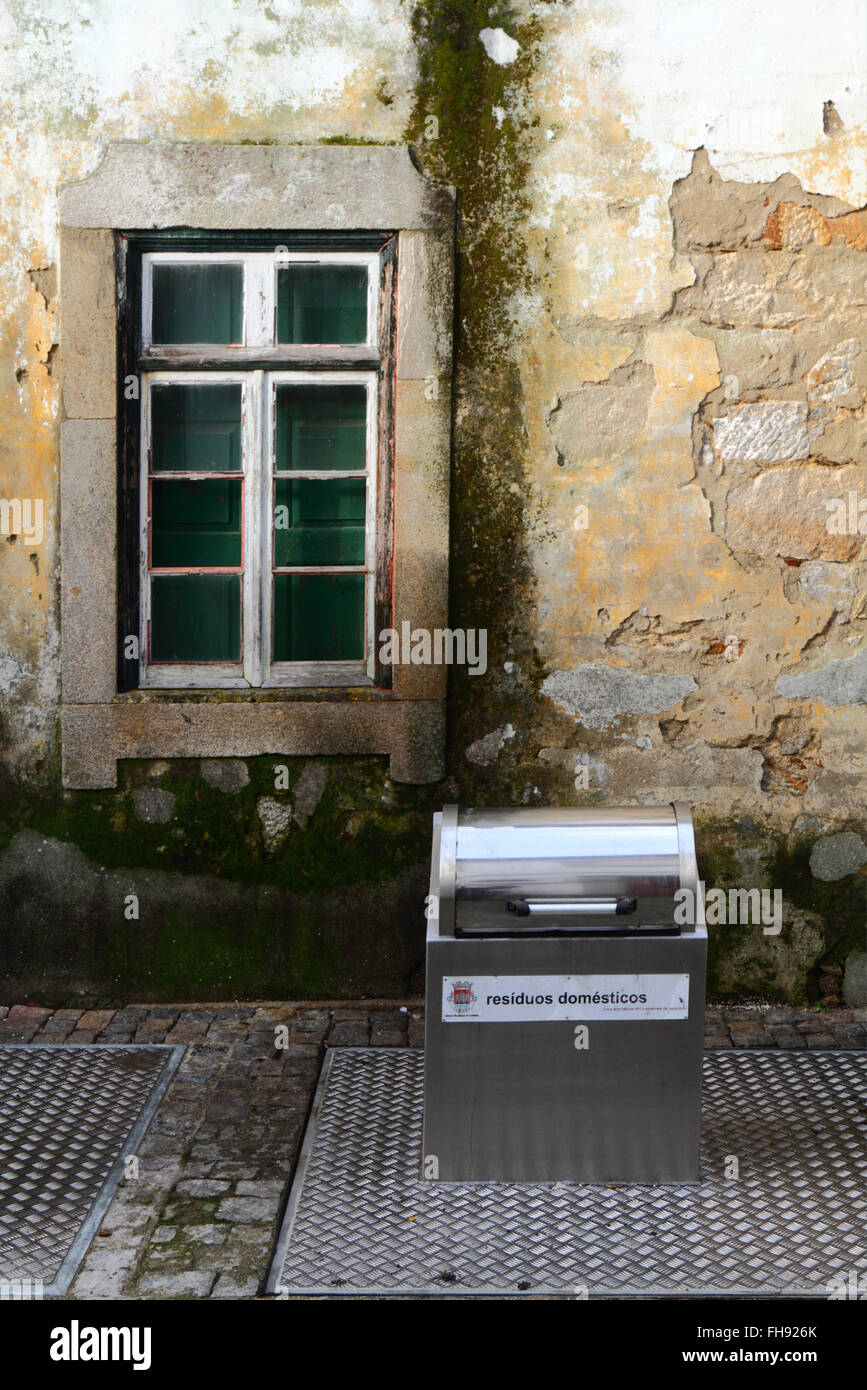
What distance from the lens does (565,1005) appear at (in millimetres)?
4055

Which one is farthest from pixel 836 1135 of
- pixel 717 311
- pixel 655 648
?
pixel 717 311

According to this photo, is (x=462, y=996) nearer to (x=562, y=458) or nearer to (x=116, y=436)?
(x=562, y=458)

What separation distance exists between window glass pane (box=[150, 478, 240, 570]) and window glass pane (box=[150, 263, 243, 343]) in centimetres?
62

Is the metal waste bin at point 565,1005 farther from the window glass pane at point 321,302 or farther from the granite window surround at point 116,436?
the window glass pane at point 321,302

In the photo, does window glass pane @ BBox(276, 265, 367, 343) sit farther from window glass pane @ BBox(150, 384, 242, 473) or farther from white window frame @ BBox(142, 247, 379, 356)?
window glass pane @ BBox(150, 384, 242, 473)

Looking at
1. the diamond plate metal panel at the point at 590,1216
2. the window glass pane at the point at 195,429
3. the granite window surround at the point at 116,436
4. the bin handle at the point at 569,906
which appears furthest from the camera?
the window glass pane at the point at 195,429

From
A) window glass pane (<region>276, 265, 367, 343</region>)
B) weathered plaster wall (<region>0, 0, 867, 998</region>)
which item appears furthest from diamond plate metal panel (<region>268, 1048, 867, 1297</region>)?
window glass pane (<region>276, 265, 367, 343</region>)

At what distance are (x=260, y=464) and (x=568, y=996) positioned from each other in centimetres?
277

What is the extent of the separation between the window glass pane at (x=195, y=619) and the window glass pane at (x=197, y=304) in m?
1.04

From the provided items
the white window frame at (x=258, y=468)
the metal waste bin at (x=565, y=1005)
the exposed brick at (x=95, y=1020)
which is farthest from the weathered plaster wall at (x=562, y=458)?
the metal waste bin at (x=565, y=1005)

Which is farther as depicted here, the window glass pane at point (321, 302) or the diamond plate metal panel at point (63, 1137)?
the window glass pane at point (321, 302)

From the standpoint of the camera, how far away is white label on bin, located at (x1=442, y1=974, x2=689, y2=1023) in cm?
404

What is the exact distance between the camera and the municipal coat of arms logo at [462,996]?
404 cm

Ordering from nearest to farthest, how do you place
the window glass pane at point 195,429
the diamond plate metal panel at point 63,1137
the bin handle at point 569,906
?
the diamond plate metal panel at point 63,1137, the bin handle at point 569,906, the window glass pane at point 195,429
